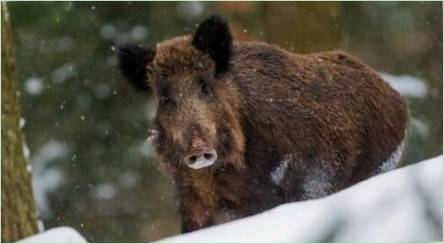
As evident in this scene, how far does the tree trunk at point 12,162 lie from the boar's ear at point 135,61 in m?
0.46

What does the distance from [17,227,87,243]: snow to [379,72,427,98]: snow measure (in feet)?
4.32

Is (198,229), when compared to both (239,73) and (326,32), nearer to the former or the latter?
(239,73)

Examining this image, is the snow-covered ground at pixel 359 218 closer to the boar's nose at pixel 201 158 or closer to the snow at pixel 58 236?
the snow at pixel 58 236

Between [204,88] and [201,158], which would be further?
[204,88]

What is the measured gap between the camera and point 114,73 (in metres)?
3.88

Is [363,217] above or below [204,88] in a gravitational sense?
below

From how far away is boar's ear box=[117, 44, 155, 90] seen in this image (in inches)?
149

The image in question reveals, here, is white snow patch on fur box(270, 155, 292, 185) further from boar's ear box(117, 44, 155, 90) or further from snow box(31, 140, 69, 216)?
snow box(31, 140, 69, 216)

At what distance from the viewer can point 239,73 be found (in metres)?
3.84

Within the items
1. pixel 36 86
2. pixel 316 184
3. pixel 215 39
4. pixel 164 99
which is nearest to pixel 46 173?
pixel 36 86

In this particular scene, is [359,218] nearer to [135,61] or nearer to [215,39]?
[215,39]

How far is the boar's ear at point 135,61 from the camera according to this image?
12.4 feet

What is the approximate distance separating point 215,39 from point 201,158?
480mm

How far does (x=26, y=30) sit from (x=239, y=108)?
90cm
